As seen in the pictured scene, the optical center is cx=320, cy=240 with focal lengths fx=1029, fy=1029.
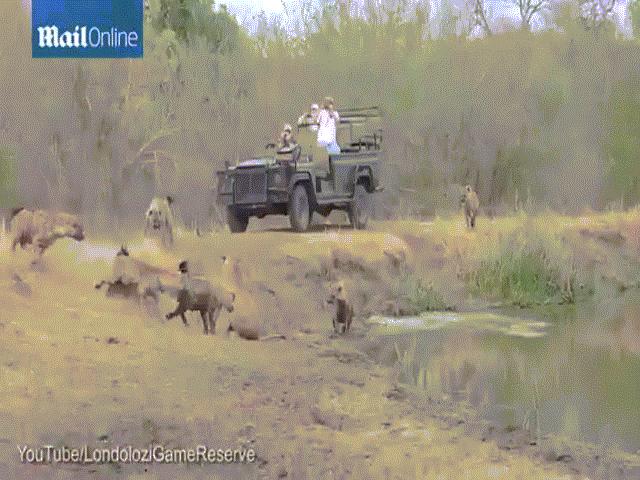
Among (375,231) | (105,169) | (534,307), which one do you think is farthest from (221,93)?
(534,307)

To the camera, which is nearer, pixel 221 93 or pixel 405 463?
pixel 405 463

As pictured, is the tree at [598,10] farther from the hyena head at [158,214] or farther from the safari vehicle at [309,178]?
the hyena head at [158,214]

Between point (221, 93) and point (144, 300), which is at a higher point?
point (221, 93)

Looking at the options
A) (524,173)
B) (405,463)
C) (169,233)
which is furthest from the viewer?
(524,173)

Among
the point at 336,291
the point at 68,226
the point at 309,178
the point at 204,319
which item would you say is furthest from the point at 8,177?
the point at 336,291

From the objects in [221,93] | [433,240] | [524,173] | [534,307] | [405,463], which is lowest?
[405,463]

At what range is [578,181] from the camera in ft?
13.5

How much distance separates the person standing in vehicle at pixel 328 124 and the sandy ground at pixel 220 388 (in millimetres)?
418

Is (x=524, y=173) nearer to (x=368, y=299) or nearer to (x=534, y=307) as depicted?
(x=534, y=307)

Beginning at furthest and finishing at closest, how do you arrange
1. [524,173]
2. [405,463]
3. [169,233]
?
[524,173] < [169,233] < [405,463]

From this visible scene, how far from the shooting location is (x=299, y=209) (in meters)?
3.97

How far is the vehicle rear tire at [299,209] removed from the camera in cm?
396

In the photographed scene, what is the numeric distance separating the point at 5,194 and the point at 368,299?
1.41 meters

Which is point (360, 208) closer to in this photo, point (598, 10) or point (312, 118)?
point (312, 118)
